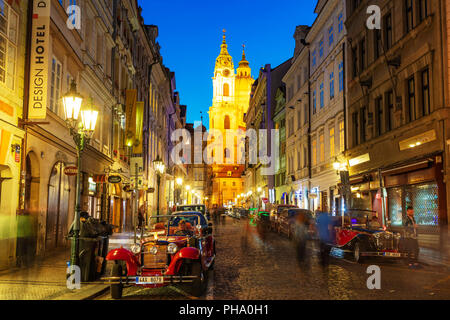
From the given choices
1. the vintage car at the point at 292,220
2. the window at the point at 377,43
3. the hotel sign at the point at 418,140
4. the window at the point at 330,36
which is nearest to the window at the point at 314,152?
the window at the point at 330,36

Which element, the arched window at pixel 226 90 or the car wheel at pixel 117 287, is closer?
the car wheel at pixel 117 287

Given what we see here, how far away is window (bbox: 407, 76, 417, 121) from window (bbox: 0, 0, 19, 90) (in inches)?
662

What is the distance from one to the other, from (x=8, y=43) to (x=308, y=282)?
32.2 ft

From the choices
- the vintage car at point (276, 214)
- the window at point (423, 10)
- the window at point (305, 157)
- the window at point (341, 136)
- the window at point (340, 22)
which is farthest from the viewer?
the window at point (305, 157)

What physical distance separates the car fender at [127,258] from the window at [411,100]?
1641 centimetres

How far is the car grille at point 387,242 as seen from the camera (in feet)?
46.4

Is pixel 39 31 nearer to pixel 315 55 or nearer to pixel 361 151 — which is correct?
pixel 361 151

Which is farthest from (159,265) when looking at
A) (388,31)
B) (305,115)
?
(305,115)

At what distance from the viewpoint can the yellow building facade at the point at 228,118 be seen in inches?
5472

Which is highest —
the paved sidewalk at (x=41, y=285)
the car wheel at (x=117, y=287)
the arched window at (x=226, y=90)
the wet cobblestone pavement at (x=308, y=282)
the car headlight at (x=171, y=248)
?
the arched window at (x=226, y=90)

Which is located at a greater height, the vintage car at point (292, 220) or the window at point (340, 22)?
the window at point (340, 22)

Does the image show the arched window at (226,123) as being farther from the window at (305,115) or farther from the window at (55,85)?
the window at (55,85)

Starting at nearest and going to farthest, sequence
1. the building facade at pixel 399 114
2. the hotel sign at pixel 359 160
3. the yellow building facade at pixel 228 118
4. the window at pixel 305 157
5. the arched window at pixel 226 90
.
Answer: the building facade at pixel 399 114 → the hotel sign at pixel 359 160 → the window at pixel 305 157 → the yellow building facade at pixel 228 118 → the arched window at pixel 226 90
